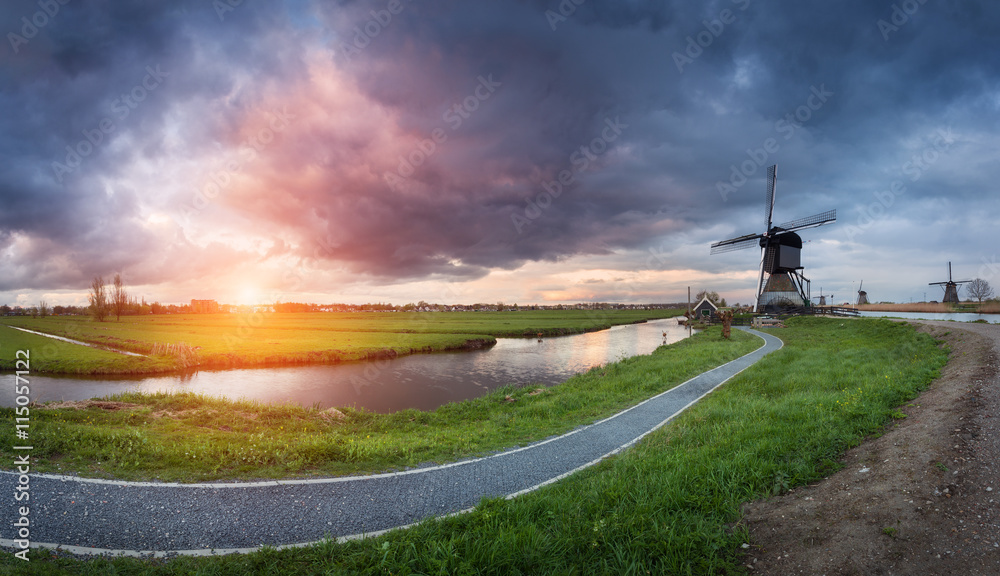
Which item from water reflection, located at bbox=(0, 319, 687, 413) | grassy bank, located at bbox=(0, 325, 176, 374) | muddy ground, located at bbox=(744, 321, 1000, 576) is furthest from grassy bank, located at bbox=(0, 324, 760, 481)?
grassy bank, located at bbox=(0, 325, 176, 374)

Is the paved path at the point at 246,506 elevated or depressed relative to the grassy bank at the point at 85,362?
elevated

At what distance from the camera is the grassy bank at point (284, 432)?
9.33 metres

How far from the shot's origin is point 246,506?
754 centimetres

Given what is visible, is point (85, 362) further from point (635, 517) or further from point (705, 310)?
point (705, 310)

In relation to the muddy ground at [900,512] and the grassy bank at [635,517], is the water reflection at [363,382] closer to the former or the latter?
the grassy bank at [635,517]

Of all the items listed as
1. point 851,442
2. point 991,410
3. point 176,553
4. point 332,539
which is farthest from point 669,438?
point 176,553

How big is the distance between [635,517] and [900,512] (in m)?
3.57

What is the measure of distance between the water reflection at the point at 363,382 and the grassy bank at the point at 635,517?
50.2ft

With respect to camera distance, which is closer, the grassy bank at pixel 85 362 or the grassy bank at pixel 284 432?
the grassy bank at pixel 284 432

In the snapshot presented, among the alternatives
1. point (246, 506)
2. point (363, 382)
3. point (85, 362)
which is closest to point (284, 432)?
point (246, 506)

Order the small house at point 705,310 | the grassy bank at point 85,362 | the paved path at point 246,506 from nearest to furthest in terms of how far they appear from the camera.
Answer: the paved path at point 246,506 → the grassy bank at point 85,362 → the small house at point 705,310

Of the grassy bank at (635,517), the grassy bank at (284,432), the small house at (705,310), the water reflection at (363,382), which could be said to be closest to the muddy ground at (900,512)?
the grassy bank at (635,517)

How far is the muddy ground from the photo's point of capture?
506 centimetres

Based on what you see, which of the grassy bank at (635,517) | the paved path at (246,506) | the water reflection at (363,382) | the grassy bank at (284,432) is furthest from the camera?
the water reflection at (363,382)
